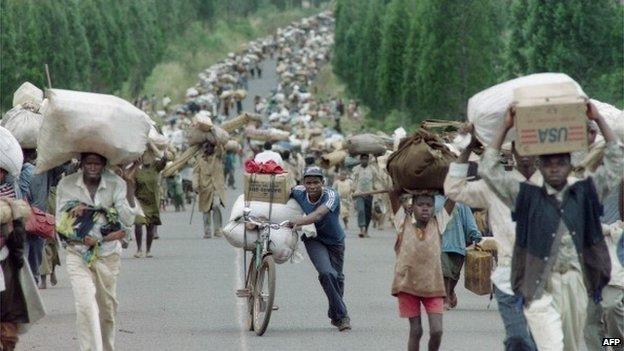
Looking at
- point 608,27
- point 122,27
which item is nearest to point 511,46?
point 608,27

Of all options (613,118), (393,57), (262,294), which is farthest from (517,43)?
(613,118)

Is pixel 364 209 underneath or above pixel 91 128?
underneath

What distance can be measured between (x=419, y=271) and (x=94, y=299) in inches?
91.1

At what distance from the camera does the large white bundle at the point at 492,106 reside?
11.1 metres

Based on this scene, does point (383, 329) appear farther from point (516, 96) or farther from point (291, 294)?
point (516, 96)

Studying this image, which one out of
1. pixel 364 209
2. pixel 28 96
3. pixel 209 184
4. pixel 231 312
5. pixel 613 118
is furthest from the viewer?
pixel 364 209

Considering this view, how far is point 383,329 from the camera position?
17.4m

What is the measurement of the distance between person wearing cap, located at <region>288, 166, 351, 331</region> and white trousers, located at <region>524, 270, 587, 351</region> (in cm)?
608

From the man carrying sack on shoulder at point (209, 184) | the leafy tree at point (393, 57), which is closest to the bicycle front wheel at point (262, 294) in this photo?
the man carrying sack on shoulder at point (209, 184)

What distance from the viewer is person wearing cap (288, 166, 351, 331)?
17.0 metres

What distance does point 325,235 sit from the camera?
17.3 metres

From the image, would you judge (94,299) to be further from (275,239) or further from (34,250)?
(34,250)

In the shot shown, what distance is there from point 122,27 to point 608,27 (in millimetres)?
67488

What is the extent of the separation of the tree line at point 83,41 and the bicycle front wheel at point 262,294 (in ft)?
102
